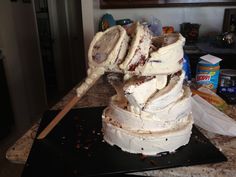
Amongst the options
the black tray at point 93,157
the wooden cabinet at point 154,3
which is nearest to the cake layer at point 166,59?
the black tray at point 93,157

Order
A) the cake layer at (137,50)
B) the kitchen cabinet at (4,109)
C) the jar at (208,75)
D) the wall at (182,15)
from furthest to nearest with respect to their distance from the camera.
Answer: the wall at (182,15), the kitchen cabinet at (4,109), the jar at (208,75), the cake layer at (137,50)

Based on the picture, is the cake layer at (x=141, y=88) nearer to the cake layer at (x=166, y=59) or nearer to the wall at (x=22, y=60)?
the cake layer at (x=166, y=59)

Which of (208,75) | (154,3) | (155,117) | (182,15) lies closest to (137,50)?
(155,117)

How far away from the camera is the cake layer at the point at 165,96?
2.17ft

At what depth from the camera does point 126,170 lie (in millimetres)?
628

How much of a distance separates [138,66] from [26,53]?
5.83 feet

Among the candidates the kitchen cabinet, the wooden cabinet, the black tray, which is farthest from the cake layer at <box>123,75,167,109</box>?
the kitchen cabinet

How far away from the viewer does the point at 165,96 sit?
0.67 metres

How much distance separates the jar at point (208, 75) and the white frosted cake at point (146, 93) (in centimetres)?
36

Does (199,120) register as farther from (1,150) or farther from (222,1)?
(1,150)

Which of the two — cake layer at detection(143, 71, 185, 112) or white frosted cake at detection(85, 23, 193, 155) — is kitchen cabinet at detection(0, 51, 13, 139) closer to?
white frosted cake at detection(85, 23, 193, 155)

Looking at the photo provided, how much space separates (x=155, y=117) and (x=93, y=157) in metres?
0.22

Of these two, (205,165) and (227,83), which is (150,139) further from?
(227,83)

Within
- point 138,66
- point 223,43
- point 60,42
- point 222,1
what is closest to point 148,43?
point 138,66
